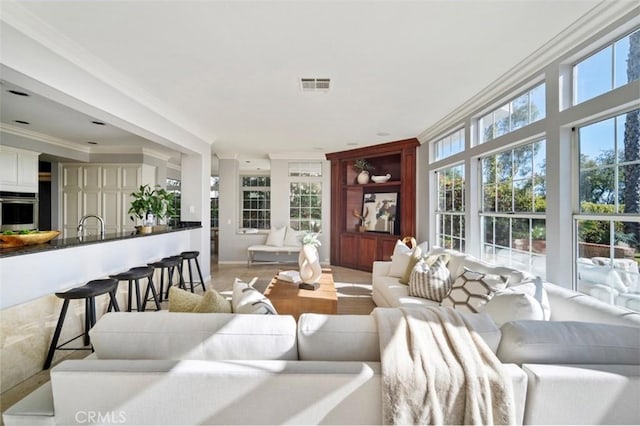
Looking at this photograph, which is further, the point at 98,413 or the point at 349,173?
the point at 349,173

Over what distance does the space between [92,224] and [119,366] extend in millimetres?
6364

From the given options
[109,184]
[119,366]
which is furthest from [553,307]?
[109,184]

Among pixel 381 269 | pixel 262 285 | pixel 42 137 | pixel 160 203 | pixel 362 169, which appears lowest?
pixel 262 285

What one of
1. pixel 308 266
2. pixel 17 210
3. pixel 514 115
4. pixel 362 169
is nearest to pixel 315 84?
pixel 308 266

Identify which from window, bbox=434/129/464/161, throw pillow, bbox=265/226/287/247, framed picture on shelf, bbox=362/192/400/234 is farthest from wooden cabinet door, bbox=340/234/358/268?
window, bbox=434/129/464/161

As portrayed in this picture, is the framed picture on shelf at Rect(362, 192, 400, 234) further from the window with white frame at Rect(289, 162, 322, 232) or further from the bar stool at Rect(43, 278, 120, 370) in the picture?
the bar stool at Rect(43, 278, 120, 370)

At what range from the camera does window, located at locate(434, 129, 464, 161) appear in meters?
4.20

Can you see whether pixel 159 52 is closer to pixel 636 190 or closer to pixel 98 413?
pixel 98 413

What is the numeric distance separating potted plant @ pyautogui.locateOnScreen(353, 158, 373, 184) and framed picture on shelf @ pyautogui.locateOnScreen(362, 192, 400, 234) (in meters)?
0.35

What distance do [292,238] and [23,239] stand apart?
470cm

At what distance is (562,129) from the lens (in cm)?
235

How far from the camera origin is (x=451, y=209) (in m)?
4.48

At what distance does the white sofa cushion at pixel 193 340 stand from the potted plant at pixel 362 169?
5.29m

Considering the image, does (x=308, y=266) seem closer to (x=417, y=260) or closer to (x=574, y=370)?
(x=417, y=260)
